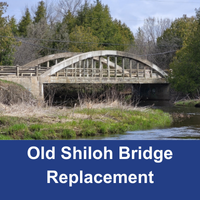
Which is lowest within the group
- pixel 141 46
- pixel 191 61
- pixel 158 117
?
pixel 158 117

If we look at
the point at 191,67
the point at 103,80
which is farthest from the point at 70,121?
the point at 103,80

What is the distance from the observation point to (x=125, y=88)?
51.6 m

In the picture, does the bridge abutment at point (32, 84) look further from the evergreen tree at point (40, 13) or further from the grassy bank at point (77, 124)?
the evergreen tree at point (40, 13)

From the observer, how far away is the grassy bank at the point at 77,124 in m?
14.1

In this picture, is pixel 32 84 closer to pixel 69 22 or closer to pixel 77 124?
pixel 77 124

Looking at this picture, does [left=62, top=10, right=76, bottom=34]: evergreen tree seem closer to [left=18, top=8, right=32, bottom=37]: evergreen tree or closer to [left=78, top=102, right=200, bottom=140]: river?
[left=18, top=8, right=32, bottom=37]: evergreen tree

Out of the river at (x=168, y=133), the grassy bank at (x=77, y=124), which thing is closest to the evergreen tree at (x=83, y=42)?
the grassy bank at (x=77, y=124)

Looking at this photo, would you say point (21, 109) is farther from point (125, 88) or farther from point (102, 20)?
point (102, 20)

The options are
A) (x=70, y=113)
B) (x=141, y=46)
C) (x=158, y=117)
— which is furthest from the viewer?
(x=141, y=46)

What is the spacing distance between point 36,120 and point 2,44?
2098 cm

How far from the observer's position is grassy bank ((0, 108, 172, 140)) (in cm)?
1405

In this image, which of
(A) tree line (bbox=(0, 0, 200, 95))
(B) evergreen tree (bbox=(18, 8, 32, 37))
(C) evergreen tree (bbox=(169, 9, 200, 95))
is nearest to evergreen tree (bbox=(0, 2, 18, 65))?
(A) tree line (bbox=(0, 0, 200, 95))

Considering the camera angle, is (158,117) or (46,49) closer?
(158,117)

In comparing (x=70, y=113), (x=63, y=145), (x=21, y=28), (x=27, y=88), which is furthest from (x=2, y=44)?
(x=63, y=145)
